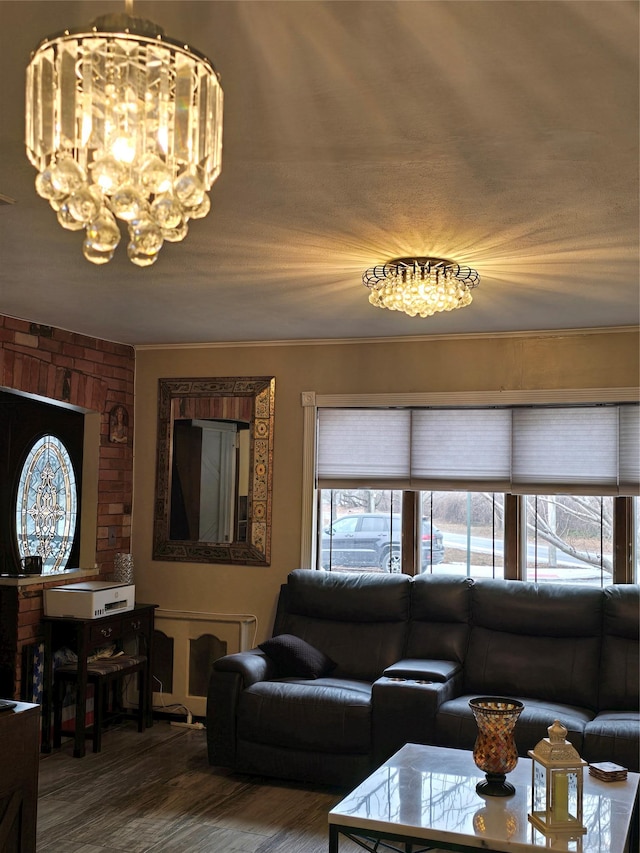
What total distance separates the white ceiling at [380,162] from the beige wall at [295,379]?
0.45 meters

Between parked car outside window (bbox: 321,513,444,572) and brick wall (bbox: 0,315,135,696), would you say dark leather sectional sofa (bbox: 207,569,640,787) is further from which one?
brick wall (bbox: 0,315,135,696)

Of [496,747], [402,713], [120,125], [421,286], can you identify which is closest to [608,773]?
[496,747]

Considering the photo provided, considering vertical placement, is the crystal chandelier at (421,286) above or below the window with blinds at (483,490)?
above

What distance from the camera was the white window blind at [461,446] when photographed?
553cm

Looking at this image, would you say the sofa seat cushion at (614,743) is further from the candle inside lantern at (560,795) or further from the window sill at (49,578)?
the window sill at (49,578)

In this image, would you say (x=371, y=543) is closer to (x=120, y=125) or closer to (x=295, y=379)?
(x=295, y=379)

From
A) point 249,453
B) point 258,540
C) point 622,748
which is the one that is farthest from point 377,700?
point 249,453

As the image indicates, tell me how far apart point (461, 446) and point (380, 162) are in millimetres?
3227

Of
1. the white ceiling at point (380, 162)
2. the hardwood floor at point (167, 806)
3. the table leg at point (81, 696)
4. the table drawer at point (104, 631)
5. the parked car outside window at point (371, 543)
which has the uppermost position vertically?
the white ceiling at point (380, 162)

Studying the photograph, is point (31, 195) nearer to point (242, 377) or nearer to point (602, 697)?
point (242, 377)

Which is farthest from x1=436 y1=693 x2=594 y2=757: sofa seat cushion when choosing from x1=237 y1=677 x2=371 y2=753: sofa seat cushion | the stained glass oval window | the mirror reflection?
the stained glass oval window

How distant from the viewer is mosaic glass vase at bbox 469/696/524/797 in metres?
3.22

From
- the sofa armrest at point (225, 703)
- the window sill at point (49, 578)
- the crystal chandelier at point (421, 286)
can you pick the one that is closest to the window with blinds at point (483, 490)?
the sofa armrest at point (225, 703)

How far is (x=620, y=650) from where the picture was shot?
4855 millimetres
